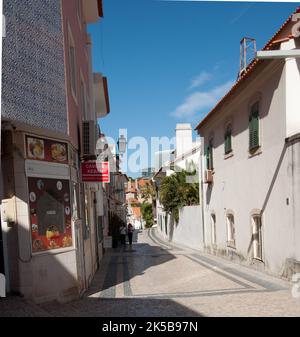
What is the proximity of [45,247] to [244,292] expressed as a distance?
4401 mm

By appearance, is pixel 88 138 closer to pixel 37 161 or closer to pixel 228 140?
pixel 37 161

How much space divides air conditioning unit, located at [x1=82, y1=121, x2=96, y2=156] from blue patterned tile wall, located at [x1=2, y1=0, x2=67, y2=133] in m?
3.20

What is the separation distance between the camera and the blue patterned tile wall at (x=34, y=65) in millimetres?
6227

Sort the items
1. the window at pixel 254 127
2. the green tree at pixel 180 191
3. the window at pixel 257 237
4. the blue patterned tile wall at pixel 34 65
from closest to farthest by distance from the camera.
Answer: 1. the blue patterned tile wall at pixel 34 65
2. the window at pixel 254 127
3. the window at pixel 257 237
4. the green tree at pixel 180 191

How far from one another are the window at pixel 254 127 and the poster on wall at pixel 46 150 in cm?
664

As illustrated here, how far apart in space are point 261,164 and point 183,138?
28209 millimetres

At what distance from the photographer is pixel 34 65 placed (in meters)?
7.09

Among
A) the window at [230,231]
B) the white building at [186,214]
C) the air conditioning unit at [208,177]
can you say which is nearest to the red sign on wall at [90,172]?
the window at [230,231]

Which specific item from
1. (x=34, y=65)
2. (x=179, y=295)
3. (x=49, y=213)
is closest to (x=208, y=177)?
(x=179, y=295)

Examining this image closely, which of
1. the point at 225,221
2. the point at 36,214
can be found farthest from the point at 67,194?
the point at 225,221

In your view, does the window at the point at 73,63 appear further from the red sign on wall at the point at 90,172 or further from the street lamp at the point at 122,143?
the street lamp at the point at 122,143

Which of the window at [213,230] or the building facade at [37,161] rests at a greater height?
the building facade at [37,161]

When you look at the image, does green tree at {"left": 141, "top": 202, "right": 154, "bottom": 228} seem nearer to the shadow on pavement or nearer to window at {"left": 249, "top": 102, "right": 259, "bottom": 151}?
window at {"left": 249, "top": 102, "right": 259, "bottom": 151}

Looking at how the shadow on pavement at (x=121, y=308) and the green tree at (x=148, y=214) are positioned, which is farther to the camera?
the green tree at (x=148, y=214)
